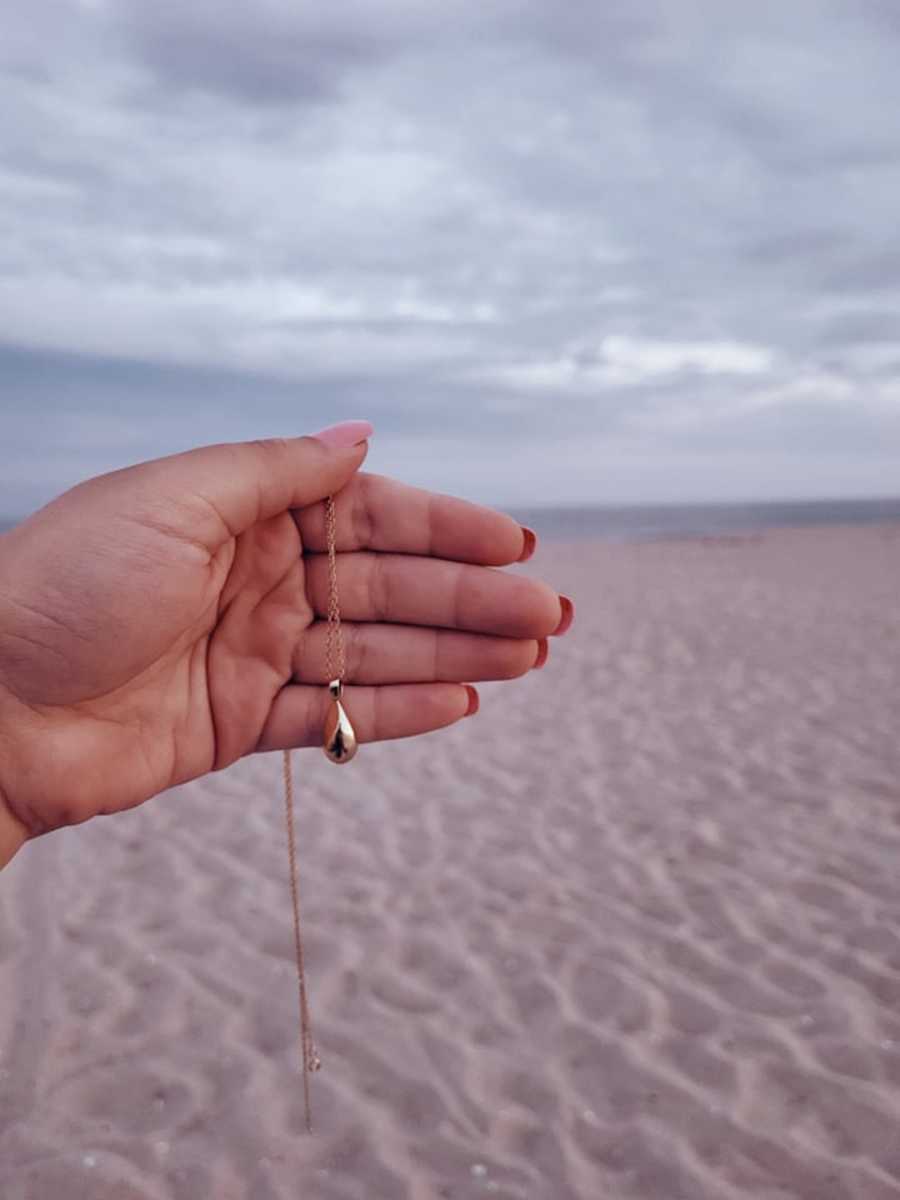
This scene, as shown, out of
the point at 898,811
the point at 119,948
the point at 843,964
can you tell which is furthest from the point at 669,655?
the point at 119,948

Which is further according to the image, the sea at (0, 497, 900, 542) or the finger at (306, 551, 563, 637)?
the sea at (0, 497, 900, 542)

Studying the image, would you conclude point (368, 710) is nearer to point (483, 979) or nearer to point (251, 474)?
point (251, 474)

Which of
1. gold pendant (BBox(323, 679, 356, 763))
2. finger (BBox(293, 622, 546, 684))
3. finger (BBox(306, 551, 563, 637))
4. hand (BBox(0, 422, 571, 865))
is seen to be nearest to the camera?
hand (BBox(0, 422, 571, 865))

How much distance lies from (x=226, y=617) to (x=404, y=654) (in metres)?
0.50

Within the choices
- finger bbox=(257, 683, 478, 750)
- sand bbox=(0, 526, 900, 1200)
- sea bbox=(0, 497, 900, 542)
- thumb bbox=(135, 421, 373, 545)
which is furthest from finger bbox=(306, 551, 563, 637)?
sea bbox=(0, 497, 900, 542)

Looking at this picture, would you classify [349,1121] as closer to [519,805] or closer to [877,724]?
[519,805]

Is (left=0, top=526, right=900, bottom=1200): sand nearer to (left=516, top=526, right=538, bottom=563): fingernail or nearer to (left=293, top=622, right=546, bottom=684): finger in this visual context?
(left=293, top=622, right=546, bottom=684): finger

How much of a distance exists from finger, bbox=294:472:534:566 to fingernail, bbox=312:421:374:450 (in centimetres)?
16

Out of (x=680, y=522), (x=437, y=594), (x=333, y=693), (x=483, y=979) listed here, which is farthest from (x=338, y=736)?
(x=680, y=522)

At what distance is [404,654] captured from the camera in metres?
2.83

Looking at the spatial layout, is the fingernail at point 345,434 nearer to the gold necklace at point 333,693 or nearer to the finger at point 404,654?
the gold necklace at point 333,693

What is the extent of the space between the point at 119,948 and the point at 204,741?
203 cm

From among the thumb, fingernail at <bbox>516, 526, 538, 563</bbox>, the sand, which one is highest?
the thumb

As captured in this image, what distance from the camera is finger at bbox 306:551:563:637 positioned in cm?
269
